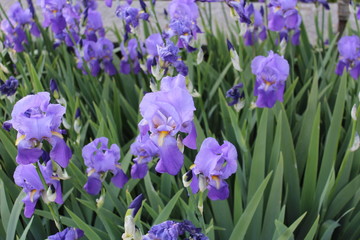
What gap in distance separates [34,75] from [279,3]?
117 cm

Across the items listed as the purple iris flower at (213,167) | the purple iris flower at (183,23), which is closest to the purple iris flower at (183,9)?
the purple iris flower at (183,23)

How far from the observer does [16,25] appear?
8.71 ft

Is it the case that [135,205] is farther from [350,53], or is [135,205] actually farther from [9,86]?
[350,53]

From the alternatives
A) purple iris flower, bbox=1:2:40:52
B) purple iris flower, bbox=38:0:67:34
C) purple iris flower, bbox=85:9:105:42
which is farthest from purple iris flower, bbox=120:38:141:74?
purple iris flower, bbox=1:2:40:52

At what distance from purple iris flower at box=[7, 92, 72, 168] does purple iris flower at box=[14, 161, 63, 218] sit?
160 mm

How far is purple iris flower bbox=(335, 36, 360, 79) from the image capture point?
2.23 meters

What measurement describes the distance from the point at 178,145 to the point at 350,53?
139 centimetres

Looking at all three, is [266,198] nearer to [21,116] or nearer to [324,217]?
[324,217]

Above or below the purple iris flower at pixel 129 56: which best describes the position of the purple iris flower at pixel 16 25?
above

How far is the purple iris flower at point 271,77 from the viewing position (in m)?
1.72

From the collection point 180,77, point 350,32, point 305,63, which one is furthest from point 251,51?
point 180,77

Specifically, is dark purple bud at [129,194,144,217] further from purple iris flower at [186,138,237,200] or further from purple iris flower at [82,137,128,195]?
purple iris flower at [82,137,128,195]

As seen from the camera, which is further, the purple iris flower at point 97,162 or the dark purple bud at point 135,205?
the purple iris flower at point 97,162

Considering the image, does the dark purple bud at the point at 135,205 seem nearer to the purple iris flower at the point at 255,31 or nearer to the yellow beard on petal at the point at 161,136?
the yellow beard on petal at the point at 161,136
